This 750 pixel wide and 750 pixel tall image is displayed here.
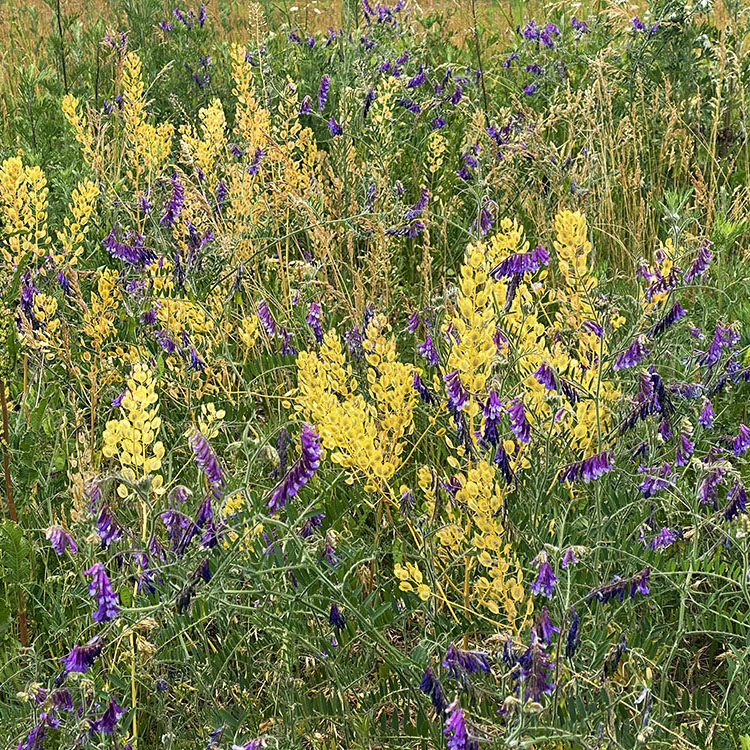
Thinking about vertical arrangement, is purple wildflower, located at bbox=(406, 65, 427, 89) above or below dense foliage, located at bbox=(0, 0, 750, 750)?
above

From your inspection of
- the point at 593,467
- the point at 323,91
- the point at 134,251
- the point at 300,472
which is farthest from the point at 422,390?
the point at 323,91

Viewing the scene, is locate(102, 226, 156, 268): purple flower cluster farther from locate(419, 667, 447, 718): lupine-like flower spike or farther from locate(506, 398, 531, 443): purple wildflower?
locate(419, 667, 447, 718): lupine-like flower spike

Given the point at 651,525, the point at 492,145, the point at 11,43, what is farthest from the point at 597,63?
the point at 11,43

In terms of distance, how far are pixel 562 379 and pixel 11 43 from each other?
19.7 ft

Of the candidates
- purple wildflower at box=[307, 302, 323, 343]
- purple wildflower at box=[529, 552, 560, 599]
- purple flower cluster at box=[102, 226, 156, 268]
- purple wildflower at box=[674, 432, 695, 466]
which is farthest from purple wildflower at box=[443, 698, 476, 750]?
purple flower cluster at box=[102, 226, 156, 268]

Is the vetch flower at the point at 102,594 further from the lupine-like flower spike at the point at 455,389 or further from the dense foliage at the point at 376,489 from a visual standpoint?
the lupine-like flower spike at the point at 455,389

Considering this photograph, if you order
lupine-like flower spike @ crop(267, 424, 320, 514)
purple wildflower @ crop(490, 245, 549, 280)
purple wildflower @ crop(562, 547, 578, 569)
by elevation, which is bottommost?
purple wildflower @ crop(562, 547, 578, 569)

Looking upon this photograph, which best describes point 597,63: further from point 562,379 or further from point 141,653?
point 141,653

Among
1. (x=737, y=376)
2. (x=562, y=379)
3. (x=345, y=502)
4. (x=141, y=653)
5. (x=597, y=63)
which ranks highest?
(x=597, y=63)

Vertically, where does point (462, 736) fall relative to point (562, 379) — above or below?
below

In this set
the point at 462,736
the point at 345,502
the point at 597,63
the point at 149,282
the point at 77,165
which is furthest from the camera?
the point at 77,165

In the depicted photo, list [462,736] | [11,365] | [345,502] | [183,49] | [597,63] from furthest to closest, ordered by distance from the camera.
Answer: [183,49], [597,63], [345,502], [11,365], [462,736]

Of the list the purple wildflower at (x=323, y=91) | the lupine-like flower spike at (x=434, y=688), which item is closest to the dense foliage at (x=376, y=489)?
the lupine-like flower spike at (x=434, y=688)

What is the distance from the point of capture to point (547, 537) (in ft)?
6.59
